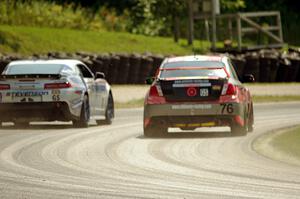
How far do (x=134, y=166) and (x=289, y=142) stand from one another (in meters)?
4.87

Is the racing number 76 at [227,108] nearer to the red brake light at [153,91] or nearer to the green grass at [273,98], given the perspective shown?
the red brake light at [153,91]

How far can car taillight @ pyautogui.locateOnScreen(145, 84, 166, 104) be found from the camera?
2069 cm

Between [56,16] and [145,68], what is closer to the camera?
[145,68]

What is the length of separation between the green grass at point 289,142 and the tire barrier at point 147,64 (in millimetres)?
14851

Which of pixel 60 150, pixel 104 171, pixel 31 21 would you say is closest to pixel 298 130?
pixel 60 150

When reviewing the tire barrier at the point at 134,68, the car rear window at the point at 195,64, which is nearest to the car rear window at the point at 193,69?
the car rear window at the point at 195,64

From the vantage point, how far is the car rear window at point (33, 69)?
2313 centimetres

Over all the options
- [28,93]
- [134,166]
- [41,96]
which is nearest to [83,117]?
[41,96]

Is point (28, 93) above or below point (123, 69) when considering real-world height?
above

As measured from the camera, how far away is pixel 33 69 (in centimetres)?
2323

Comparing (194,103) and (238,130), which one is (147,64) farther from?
(194,103)

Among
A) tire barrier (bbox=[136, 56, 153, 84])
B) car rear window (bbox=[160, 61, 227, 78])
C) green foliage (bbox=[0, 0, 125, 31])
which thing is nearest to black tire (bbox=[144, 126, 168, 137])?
car rear window (bbox=[160, 61, 227, 78])

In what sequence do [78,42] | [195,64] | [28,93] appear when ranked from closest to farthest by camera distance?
[195,64]
[28,93]
[78,42]

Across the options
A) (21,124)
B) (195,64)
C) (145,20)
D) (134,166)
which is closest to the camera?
(134,166)
